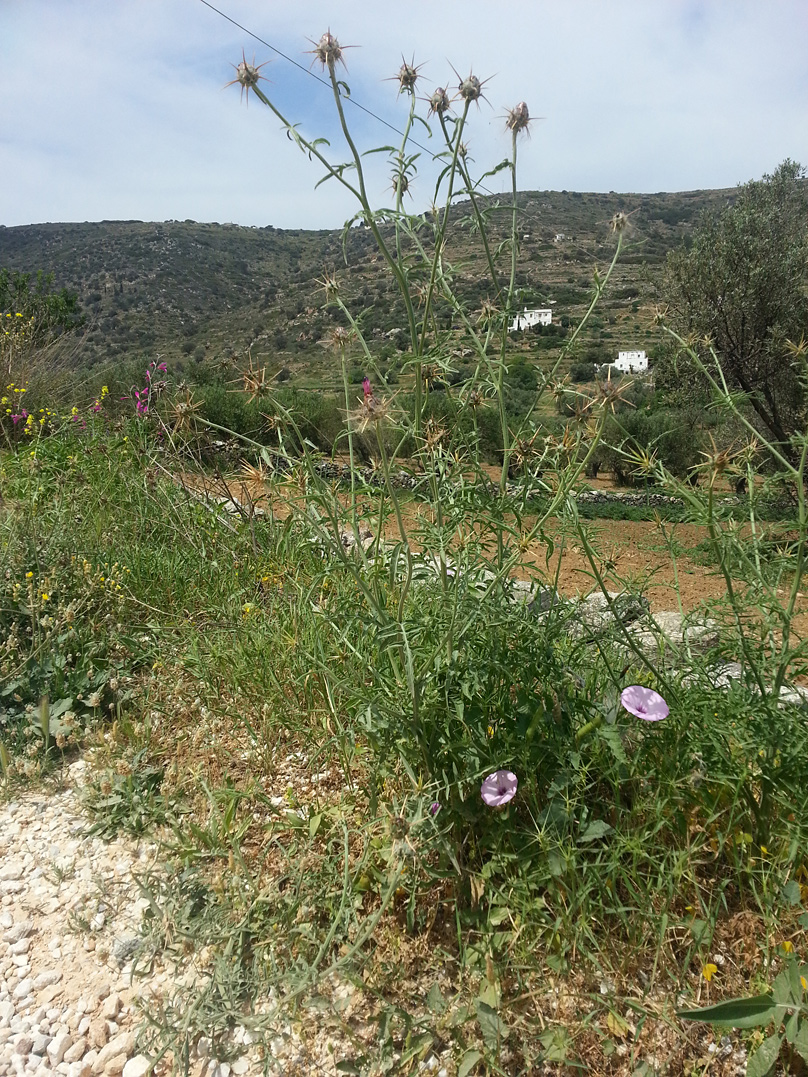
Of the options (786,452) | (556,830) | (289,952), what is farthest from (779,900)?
(786,452)

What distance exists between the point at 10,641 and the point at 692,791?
2.26 metres

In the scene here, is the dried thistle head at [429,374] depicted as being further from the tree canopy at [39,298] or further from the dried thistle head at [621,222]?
the tree canopy at [39,298]

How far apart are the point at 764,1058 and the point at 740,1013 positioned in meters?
0.08

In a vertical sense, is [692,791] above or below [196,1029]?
above

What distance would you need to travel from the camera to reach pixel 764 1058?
4.14 feet

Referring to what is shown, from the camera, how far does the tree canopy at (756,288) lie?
9508mm

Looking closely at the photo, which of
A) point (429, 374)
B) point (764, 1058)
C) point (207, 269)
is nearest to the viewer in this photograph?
point (764, 1058)

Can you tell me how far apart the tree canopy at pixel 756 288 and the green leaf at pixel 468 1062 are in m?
9.53

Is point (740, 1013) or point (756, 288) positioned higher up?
point (756, 288)

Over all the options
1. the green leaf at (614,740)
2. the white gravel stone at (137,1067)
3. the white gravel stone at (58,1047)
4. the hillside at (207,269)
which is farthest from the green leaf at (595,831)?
the hillside at (207,269)

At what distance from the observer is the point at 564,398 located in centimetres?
195

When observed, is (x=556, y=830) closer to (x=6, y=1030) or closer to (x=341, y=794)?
(x=341, y=794)

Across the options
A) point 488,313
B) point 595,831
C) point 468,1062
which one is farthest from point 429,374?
point 468,1062

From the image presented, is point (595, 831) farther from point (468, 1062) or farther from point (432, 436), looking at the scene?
point (432, 436)
